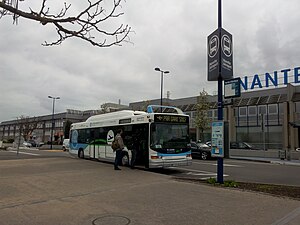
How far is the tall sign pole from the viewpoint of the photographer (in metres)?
10.4

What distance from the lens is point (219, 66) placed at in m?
10.6

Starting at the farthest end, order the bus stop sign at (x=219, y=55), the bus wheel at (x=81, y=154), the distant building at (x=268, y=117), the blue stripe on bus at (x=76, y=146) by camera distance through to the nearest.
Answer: the distant building at (x=268, y=117) < the bus wheel at (x=81, y=154) < the blue stripe on bus at (x=76, y=146) < the bus stop sign at (x=219, y=55)

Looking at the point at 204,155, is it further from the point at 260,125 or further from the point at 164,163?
the point at 260,125

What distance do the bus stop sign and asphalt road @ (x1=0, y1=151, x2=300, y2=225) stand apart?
3816mm

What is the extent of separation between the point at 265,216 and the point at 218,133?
14.6 ft

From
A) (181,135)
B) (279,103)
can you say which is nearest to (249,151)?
(279,103)

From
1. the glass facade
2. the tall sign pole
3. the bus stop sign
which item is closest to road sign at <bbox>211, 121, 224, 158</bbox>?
the tall sign pole

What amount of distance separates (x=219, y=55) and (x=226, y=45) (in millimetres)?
599

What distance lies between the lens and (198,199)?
7.90 metres

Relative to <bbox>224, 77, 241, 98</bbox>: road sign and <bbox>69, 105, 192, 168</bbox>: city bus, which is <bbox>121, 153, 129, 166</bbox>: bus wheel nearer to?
<bbox>69, 105, 192, 168</bbox>: city bus

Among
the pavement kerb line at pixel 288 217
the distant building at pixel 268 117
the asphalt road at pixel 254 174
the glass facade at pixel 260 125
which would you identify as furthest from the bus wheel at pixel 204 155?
the pavement kerb line at pixel 288 217

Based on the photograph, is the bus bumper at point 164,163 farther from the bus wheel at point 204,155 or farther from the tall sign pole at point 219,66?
the bus wheel at point 204,155

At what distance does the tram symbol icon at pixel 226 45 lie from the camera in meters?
10.8

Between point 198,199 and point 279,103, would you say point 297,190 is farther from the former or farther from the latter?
point 279,103
